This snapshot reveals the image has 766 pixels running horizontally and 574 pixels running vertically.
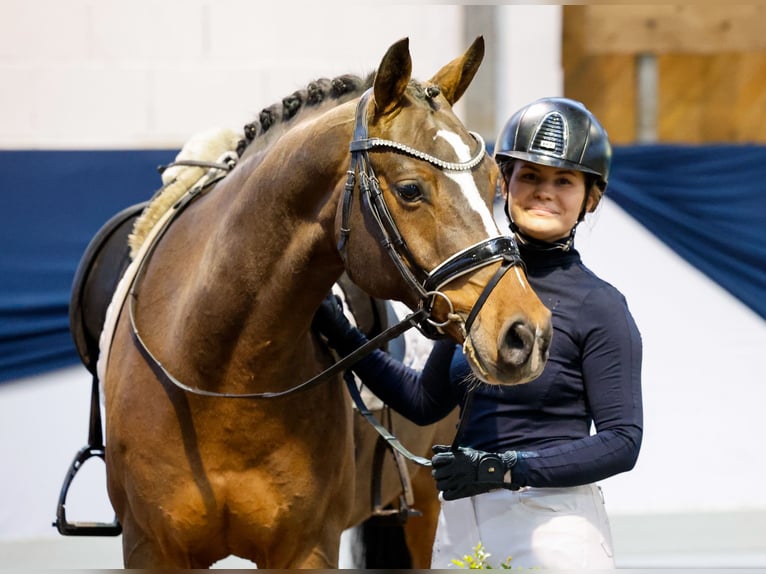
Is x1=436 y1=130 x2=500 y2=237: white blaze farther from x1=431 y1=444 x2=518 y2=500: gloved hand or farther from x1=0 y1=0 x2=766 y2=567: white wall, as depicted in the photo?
x1=0 y1=0 x2=766 y2=567: white wall

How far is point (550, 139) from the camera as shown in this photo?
1.88 m

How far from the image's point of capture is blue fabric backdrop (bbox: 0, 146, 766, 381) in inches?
165

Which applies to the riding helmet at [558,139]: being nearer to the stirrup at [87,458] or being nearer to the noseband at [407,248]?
the noseband at [407,248]

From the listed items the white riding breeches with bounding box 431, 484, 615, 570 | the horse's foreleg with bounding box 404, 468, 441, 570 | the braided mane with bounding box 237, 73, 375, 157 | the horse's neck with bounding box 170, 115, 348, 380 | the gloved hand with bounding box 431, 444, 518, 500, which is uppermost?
the braided mane with bounding box 237, 73, 375, 157

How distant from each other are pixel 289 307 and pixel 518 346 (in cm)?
53

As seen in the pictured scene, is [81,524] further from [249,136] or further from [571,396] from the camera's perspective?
[571,396]

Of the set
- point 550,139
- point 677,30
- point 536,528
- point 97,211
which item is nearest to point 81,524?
point 536,528

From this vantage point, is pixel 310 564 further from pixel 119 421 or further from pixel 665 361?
pixel 665 361

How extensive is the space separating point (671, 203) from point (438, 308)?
3077 millimetres

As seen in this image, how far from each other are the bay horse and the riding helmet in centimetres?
13

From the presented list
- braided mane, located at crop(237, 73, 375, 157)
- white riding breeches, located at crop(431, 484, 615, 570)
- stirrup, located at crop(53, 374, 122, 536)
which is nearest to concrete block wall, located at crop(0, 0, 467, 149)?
stirrup, located at crop(53, 374, 122, 536)

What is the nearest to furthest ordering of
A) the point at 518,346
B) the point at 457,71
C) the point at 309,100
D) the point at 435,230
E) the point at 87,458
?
the point at 518,346 < the point at 435,230 < the point at 457,71 < the point at 309,100 < the point at 87,458

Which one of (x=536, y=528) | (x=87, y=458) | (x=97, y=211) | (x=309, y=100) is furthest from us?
(x=97, y=211)

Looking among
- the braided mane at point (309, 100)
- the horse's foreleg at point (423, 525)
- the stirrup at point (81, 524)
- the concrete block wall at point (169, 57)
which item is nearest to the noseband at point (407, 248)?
the braided mane at point (309, 100)
